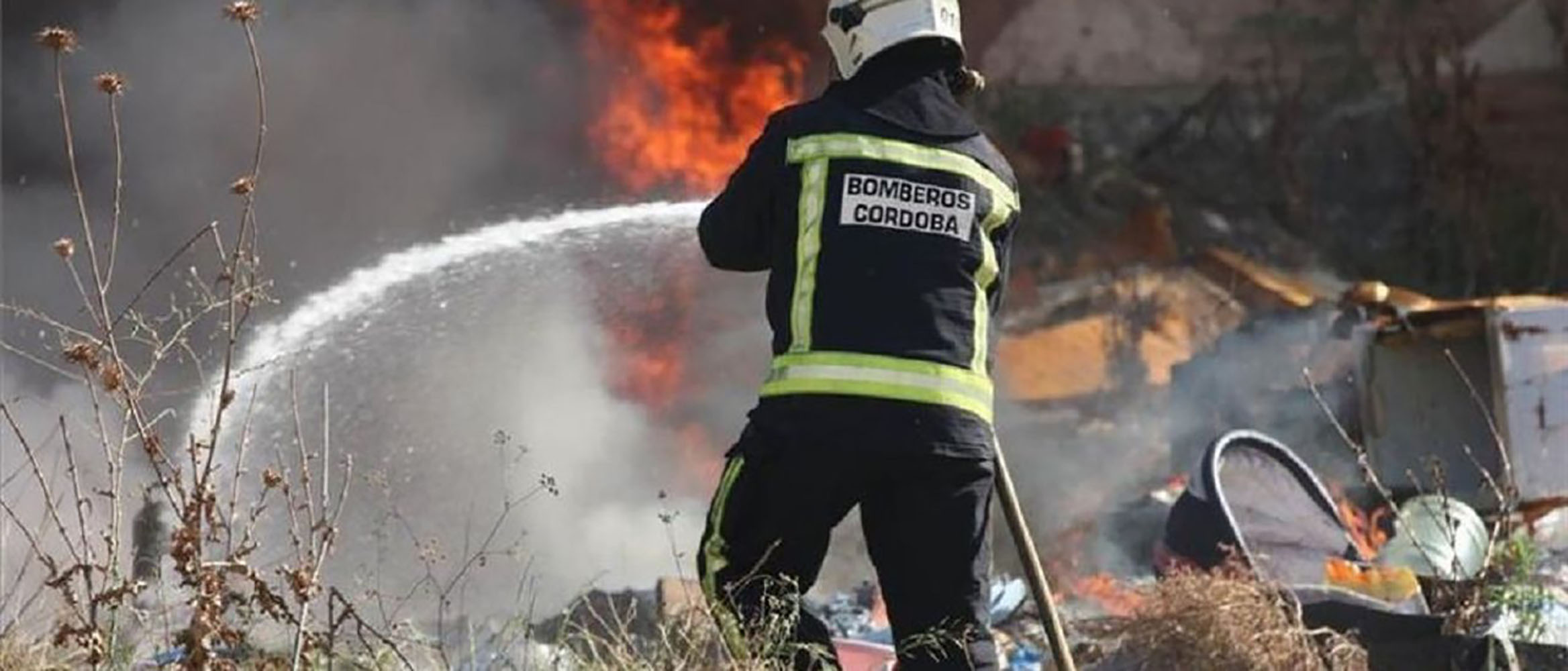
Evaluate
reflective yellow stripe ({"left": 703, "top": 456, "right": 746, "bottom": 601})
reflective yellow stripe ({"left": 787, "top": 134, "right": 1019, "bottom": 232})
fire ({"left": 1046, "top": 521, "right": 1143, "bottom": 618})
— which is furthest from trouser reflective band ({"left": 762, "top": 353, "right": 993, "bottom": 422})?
fire ({"left": 1046, "top": 521, "right": 1143, "bottom": 618})

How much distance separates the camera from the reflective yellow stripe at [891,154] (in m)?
4.52

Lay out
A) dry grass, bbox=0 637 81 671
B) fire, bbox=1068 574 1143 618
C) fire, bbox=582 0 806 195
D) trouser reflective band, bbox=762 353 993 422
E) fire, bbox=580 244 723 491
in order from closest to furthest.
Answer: trouser reflective band, bbox=762 353 993 422 → dry grass, bbox=0 637 81 671 → fire, bbox=1068 574 1143 618 → fire, bbox=580 244 723 491 → fire, bbox=582 0 806 195

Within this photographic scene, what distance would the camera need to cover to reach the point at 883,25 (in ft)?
15.2

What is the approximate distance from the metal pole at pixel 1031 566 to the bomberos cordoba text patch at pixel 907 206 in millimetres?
501

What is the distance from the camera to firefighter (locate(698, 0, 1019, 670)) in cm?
444

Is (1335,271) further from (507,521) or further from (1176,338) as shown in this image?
(507,521)

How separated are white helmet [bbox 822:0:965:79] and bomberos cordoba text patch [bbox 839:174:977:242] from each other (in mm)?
312

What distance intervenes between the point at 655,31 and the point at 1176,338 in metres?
3.21

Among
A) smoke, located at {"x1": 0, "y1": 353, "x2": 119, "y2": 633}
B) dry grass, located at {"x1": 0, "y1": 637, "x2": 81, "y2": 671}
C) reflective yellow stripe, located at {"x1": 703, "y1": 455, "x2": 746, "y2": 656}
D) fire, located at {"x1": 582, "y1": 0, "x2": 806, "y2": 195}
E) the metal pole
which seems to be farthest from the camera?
fire, located at {"x1": 582, "y1": 0, "x2": 806, "y2": 195}

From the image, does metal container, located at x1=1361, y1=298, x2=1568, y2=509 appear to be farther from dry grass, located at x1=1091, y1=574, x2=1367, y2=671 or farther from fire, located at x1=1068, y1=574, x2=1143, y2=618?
dry grass, located at x1=1091, y1=574, x2=1367, y2=671

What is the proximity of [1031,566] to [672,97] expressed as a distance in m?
6.05

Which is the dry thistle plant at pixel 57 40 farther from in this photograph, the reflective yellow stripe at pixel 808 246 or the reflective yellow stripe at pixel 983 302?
the reflective yellow stripe at pixel 983 302

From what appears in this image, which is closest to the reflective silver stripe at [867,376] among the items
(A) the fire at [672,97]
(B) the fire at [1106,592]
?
(B) the fire at [1106,592]

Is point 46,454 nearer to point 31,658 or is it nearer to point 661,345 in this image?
point 661,345
